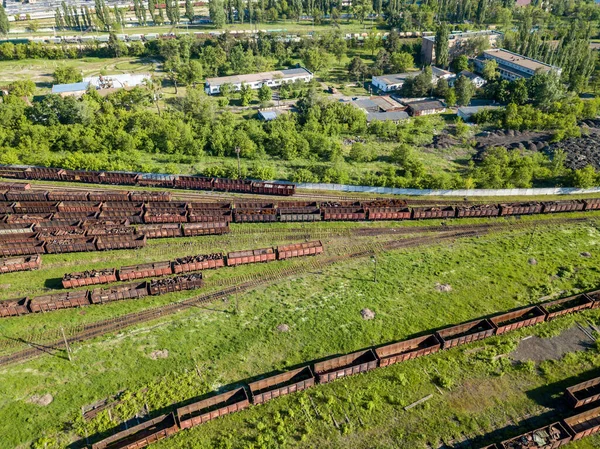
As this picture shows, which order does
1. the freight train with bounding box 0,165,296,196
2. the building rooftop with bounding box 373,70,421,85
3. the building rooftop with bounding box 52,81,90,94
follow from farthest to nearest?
the building rooftop with bounding box 373,70,421,85
the building rooftop with bounding box 52,81,90,94
the freight train with bounding box 0,165,296,196

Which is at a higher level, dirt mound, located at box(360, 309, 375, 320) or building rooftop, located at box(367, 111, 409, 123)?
building rooftop, located at box(367, 111, 409, 123)

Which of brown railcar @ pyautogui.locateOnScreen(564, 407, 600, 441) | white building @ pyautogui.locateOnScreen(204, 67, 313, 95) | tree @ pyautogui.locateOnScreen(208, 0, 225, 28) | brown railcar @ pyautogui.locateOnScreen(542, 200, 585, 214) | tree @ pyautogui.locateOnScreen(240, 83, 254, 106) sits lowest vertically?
brown railcar @ pyautogui.locateOnScreen(564, 407, 600, 441)

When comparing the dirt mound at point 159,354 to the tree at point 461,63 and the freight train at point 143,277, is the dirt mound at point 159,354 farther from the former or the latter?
the tree at point 461,63

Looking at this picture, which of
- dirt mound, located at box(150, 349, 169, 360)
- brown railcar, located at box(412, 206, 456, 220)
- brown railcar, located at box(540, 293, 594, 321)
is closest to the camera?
dirt mound, located at box(150, 349, 169, 360)

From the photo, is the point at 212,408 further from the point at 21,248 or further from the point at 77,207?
the point at 77,207

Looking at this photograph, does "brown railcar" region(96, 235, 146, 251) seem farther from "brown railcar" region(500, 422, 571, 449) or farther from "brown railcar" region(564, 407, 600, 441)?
"brown railcar" region(564, 407, 600, 441)

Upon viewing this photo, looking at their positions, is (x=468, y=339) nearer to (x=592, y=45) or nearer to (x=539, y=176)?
(x=539, y=176)

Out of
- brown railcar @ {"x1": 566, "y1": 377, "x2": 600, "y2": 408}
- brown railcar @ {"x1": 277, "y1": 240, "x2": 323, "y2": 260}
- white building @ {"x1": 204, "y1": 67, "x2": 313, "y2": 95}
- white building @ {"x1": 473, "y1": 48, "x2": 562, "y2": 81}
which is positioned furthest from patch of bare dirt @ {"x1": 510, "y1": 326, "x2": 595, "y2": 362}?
white building @ {"x1": 204, "y1": 67, "x2": 313, "y2": 95}
